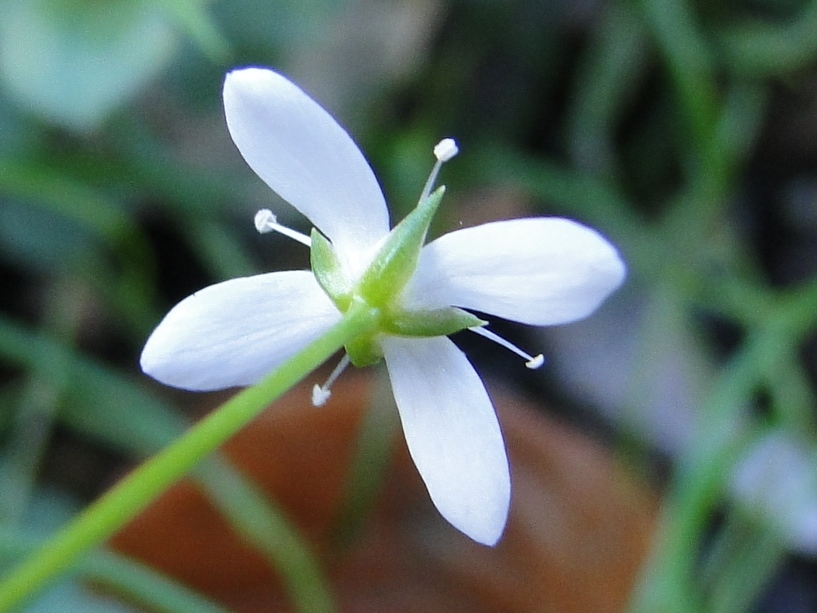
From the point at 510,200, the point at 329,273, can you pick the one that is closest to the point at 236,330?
the point at 329,273

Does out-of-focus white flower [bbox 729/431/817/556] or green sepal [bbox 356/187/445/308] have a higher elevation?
out-of-focus white flower [bbox 729/431/817/556]

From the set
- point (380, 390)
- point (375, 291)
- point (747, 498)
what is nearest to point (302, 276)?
point (375, 291)

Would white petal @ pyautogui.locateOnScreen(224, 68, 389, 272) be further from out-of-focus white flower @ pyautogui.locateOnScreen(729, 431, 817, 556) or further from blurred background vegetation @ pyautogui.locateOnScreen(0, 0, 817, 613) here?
out-of-focus white flower @ pyautogui.locateOnScreen(729, 431, 817, 556)

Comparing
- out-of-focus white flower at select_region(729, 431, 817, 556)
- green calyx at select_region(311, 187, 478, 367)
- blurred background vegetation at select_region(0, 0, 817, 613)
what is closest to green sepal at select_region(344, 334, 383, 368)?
green calyx at select_region(311, 187, 478, 367)

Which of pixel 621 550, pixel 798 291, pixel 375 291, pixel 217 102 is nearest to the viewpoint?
pixel 375 291

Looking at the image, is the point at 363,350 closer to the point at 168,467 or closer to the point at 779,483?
the point at 168,467

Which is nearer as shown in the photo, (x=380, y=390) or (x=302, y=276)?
(x=302, y=276)

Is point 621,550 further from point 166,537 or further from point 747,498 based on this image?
point 166,537

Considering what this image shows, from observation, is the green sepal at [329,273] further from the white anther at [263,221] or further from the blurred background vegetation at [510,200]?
the blurred background vegetation at [510,200]
